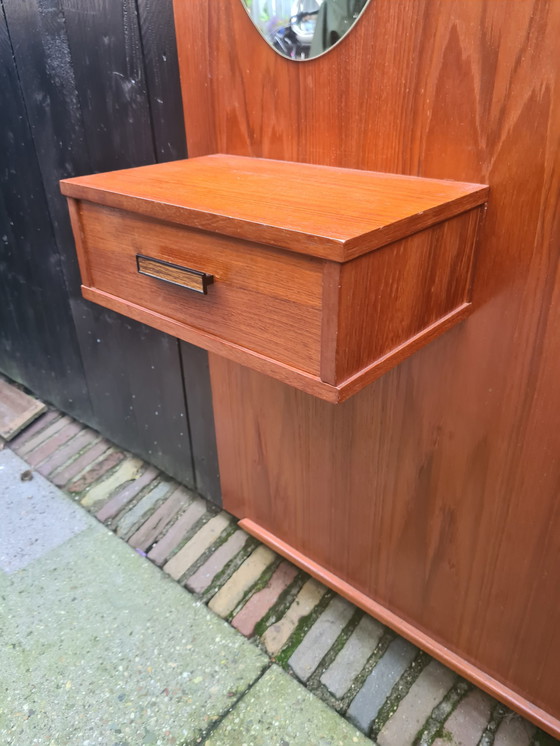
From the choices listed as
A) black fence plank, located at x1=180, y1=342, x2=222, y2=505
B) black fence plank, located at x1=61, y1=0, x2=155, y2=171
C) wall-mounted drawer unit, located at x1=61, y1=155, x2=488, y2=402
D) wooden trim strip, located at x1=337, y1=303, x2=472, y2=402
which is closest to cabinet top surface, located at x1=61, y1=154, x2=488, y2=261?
wall-mounted drawer unit, located at x1=61, y1=155, x2=488, y2=402

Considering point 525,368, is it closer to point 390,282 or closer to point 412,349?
point 412,349

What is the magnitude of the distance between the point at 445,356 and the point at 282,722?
35.3 inches

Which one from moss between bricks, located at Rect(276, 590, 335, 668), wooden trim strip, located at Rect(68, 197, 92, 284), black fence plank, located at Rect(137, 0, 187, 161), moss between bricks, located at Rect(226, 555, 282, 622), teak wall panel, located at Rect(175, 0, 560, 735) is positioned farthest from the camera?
moss between bricks, located at Rect(226, 555, 282, 622)

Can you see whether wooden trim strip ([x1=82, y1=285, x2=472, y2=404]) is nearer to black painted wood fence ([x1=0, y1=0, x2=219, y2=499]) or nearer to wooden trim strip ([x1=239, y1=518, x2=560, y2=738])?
black painted wood fence ([x1=0, y1=0, x2=219, y2=499])

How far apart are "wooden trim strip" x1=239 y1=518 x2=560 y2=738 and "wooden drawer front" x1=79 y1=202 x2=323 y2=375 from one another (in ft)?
2.91

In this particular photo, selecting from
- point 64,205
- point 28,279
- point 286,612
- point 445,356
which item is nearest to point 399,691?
point 286,612

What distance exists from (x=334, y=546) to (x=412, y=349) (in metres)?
0.77

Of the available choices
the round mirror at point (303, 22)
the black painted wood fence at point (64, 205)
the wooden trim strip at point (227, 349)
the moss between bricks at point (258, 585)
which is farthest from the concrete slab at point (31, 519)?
the round mirror at point (303, 22)

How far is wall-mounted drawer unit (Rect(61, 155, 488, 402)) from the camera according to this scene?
678mm

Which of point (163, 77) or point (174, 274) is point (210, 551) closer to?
point (174, 274)

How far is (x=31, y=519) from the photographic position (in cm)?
183

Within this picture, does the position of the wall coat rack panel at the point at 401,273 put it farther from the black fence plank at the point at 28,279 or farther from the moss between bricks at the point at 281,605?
the black fence plank at the point at 28,279

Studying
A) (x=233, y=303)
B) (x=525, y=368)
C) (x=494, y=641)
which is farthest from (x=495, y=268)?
(x=494, y=641)

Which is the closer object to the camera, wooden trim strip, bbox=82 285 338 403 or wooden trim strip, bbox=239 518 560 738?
wooden trim strip, bbox=82 285 338 403
